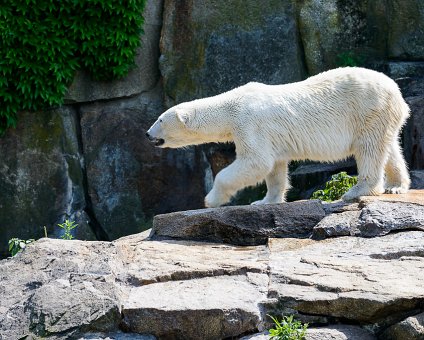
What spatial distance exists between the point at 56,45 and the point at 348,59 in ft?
13.2

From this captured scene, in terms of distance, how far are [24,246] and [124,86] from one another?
19.1 ft

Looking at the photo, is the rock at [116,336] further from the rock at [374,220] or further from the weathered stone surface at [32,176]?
the weathered stone surface at [32,176]

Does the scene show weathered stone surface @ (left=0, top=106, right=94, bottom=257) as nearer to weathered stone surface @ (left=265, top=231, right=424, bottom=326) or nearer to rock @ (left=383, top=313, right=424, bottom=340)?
weathered stone surface @ (left=265, top=231, right=424, bottom=326)

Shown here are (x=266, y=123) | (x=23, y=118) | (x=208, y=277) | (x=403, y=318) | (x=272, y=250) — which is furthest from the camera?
(x=23, y=118)

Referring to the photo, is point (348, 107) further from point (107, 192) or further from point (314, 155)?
point (107, 192)

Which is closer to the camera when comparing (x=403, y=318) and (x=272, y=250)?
(x=403, y=318)

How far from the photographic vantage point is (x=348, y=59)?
12.2 meters

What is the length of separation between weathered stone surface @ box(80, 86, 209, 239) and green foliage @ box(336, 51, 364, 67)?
7.72ft

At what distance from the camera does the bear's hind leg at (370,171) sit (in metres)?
8.04

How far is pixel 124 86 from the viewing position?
12.3 metres

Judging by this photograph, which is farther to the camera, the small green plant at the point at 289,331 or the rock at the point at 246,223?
the rock at the point at 246,223

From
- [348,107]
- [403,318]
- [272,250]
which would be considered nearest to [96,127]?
[348,107]

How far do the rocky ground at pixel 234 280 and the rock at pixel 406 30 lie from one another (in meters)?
5.61

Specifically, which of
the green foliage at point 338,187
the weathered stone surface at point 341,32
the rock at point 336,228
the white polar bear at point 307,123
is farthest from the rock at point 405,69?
the rock at point 336,228
